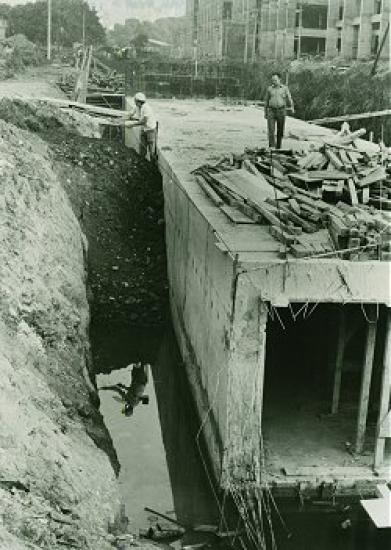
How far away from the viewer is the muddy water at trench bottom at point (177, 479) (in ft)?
32.7

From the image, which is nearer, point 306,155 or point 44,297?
point 44,297

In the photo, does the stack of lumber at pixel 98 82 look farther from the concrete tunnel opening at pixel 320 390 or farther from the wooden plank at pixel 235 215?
the concrete tunnel opening at pixel 320 390

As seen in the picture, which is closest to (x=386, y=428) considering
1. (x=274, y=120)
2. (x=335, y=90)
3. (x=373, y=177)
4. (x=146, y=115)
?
(x=373, y=177)

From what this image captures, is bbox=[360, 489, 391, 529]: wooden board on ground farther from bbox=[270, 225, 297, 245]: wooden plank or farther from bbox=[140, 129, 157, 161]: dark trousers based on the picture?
bbox=[140, 129, 157, 161]: dark trousers

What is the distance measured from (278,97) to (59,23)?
214 feet

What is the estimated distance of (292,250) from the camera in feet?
33.0

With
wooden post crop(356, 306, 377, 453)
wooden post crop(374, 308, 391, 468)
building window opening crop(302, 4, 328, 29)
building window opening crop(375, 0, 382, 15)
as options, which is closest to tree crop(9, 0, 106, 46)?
building window opening crop(302, 4, 328, 29)

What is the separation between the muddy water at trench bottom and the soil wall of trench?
2.53 feet

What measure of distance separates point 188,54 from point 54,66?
128ft

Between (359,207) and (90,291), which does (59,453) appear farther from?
(90,291)

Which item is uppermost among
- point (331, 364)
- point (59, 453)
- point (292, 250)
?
point (292, 250)

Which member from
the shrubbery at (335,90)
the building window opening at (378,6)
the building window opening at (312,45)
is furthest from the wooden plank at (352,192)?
the building window opening at (312,45)

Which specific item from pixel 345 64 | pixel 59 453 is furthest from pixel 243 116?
pixel 59 453

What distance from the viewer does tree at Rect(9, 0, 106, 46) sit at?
75.4m
